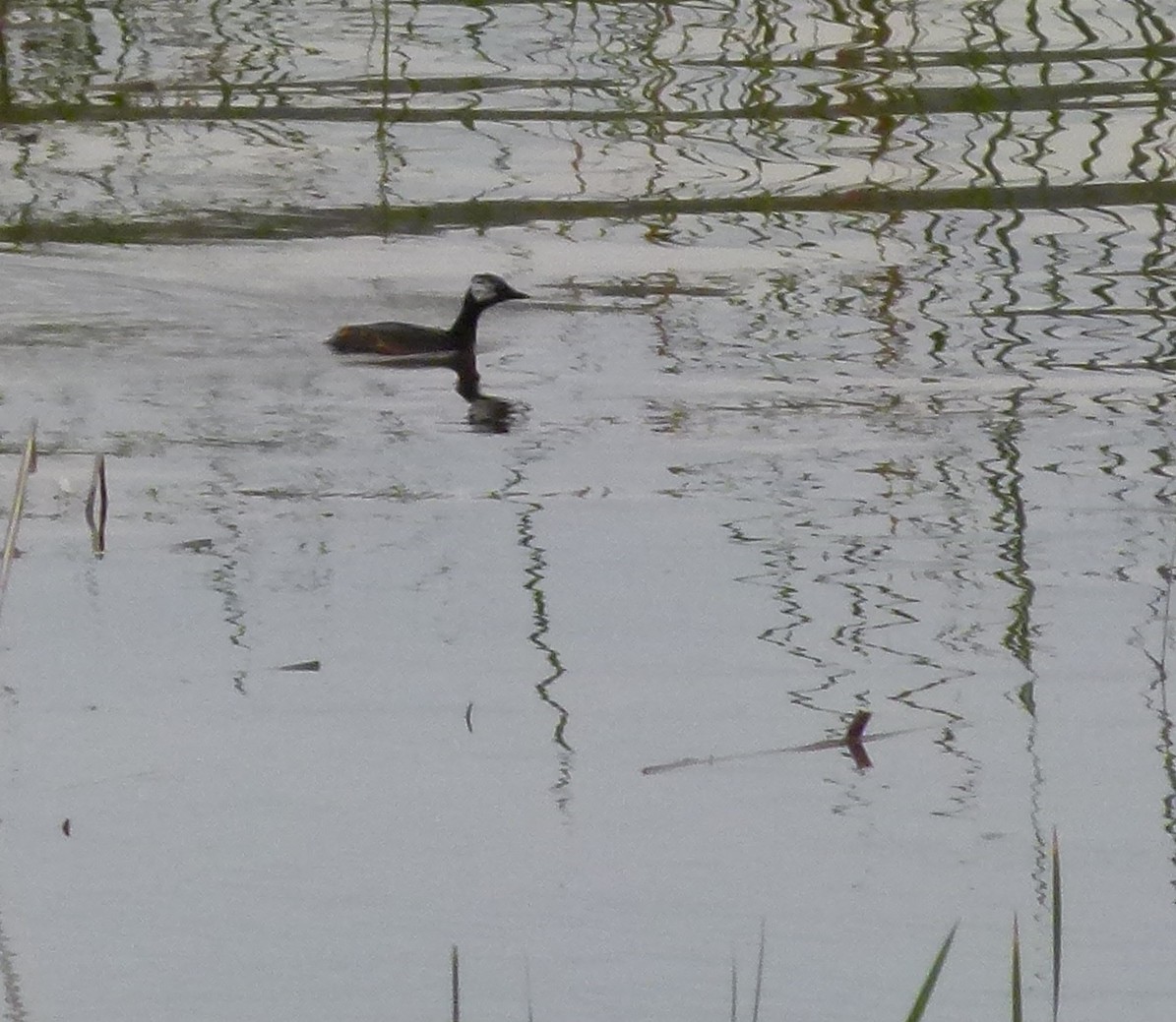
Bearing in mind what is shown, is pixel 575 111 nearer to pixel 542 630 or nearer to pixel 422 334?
pixel 422 334

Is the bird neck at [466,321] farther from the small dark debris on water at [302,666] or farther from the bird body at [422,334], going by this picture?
the small dark debris on water at [302,666]

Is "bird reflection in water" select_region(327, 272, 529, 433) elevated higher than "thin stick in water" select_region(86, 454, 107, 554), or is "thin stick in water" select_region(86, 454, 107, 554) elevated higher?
"thin stick in water" select_region(86, 454, 107, 554)

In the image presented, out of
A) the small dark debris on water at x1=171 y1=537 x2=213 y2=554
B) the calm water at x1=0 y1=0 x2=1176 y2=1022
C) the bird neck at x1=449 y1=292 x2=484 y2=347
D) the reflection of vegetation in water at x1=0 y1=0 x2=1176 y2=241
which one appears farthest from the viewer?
the reflection of vegetation in water at x1=0 y1=0 x2=1176 y2=241

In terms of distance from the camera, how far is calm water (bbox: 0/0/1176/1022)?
4.84 metres

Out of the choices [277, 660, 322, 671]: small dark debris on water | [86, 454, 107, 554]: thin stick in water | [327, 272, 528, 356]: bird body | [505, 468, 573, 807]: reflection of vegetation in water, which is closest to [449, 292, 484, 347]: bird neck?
[327, 272, 528, 356]: bird body

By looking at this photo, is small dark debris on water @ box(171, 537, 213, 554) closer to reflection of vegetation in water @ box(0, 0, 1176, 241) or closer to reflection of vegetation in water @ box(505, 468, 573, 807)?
reflection of vegetation in water @ box(505, 468, 573, 807)

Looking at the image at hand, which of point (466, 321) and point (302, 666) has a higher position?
point (302, 666)

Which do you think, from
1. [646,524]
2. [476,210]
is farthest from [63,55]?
[646,524]

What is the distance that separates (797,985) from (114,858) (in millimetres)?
1224

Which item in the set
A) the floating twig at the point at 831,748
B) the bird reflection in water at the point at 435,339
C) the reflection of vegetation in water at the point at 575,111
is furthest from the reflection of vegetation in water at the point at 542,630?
the reflection of vegetation in water at the point at 575,111

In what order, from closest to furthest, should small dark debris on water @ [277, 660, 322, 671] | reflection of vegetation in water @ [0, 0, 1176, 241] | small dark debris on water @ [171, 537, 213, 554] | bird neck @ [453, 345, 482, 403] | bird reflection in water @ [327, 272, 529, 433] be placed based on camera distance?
1. small dark debris on water @ [277, 660, 322, 671]
2. small dark debris on water @ [171, 537, 213, 554]
3. bird neck @ [453, 345, 482, 403]
4. bird reflection in water @ [327, 272, 529, 433]
5. reflection of vegetation in water @ [0, 0, 1176, 241]

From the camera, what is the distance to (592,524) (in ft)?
24.5

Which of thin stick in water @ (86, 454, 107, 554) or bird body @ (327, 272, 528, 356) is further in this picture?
bird body @ (327, 272, 528, 356)

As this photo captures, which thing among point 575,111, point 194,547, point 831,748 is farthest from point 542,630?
point 575,111
